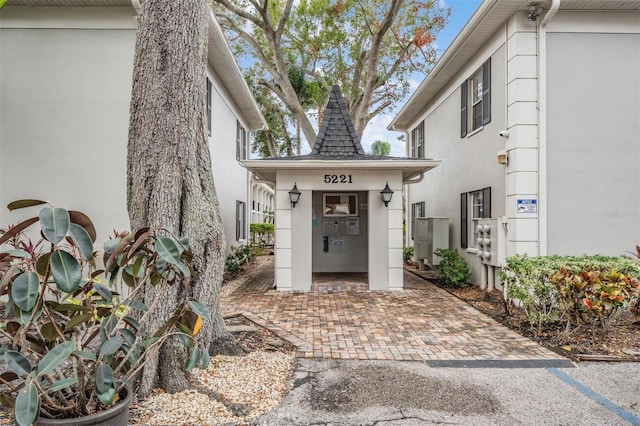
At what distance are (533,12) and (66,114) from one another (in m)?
8.54

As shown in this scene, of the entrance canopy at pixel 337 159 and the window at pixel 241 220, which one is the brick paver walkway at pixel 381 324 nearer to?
the entrance canopy at pixel 337 159

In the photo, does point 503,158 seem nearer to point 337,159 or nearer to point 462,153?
point 462,153

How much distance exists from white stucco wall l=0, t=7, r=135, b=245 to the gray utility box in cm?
736

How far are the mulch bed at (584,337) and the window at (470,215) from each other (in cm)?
260

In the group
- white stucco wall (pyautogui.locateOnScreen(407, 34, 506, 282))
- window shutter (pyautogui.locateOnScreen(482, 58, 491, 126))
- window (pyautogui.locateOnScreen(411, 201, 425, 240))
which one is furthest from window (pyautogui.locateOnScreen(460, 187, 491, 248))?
window (pyautogui.locateOnScreen(411, 201, 425, 240))

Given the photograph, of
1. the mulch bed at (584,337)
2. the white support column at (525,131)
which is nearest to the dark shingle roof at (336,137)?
the white support column at (525,131)

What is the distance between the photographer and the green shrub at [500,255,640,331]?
15.4 feet

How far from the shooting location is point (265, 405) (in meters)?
3.17

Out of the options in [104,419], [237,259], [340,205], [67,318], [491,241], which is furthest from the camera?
[237,259]

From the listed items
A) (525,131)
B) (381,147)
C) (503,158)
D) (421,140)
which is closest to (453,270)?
(503,158)

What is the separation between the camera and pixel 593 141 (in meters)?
6.70

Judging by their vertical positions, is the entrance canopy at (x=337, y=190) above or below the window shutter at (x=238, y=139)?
below

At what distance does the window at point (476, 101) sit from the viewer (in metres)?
7.92

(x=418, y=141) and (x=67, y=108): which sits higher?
(x=418, y=141)
